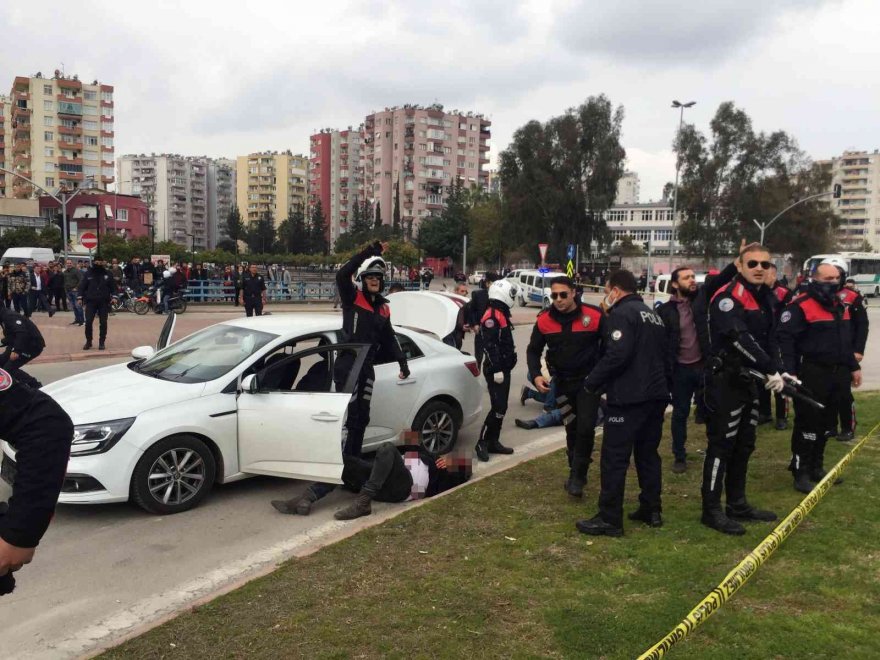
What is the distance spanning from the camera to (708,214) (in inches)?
2480

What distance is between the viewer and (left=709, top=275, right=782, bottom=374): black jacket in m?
4.60

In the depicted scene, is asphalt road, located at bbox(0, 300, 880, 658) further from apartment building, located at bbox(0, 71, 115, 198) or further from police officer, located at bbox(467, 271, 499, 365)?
apartment building, located at bbox(0, 71, 115, 198)

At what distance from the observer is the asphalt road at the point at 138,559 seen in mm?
3848

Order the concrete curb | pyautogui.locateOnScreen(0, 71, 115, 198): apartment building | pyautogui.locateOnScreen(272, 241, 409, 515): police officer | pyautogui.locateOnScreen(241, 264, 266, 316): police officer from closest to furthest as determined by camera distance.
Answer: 1. the concrete curb
2. pyautogui.locateOnScreen(272, 241, 409, 515): police officer
3. pyautogui.locateOnScreen(241, 264, 266, 316): police officer
4. pyautogui.locateOnScreen(0, 71, 115, 198): apartment building

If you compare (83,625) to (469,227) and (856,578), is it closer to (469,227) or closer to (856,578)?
(856,578)

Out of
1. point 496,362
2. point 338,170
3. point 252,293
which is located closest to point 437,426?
point 496,362

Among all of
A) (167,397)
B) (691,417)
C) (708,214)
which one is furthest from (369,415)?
(708,214)

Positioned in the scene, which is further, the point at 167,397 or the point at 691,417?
the point at 691,417

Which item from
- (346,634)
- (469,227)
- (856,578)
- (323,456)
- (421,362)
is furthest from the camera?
(469,227)

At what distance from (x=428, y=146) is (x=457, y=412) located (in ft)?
368

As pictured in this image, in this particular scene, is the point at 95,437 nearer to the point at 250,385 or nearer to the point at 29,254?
the point at 250,385

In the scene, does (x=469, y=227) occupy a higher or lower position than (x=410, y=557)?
higher

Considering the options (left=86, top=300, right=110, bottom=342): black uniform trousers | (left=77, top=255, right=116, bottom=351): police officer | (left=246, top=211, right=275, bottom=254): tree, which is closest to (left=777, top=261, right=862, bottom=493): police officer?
(left=77, top=255, right=116, bottom=351): police officer

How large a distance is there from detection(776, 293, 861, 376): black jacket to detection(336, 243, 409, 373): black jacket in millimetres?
3206
